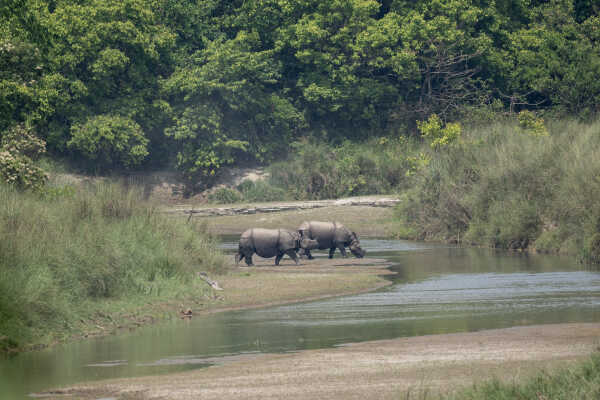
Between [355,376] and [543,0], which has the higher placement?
[543,0]

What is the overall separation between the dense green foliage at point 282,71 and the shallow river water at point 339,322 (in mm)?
30895

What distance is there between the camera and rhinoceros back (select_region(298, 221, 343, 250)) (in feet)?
99.0

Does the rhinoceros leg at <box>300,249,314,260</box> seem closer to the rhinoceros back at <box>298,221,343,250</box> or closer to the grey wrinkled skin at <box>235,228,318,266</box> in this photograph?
the rhinoceros back at <box>298,221,343,250</box>

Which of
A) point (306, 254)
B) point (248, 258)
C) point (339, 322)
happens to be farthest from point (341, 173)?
point (339, 322)

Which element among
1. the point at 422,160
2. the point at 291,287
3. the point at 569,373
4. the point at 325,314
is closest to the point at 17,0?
the point at 291,287

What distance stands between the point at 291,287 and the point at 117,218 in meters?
4.26

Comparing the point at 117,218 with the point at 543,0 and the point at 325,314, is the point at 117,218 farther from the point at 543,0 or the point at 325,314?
the point at 543,0

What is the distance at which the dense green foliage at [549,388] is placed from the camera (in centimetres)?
932

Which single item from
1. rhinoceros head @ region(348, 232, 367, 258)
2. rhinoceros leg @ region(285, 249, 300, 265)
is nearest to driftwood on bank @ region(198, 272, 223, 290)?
rhinoceros leg @ region(285, 249, 300, 265)

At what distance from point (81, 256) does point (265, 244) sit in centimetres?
982

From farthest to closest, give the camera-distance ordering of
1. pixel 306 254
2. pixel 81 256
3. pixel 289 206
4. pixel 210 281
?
pixel 289 206 → pixel 306 254 → pixel 210 281 → pixel 81 256

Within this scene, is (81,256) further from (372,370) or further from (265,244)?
(265,244)

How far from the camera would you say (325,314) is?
18.6 metres

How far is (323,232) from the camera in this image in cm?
3036
